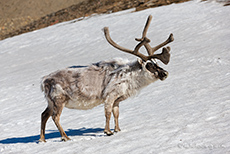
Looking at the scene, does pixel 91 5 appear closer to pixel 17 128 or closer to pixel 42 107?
pixel 42 107

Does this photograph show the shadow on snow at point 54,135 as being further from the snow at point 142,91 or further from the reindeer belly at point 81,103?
the reindeer belly at point 81,103

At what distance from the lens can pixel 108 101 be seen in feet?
25.5

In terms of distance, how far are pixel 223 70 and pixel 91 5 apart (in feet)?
82.1

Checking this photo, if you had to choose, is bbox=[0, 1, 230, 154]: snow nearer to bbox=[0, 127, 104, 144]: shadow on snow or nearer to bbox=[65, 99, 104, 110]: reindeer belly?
bbox=[0, 127, 104, 144]: shadow on snow

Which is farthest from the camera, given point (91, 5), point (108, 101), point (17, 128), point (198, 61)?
point (91, 5)

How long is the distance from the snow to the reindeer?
2.19 ft

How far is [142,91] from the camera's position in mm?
12305

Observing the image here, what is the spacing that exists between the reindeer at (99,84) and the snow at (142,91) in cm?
67

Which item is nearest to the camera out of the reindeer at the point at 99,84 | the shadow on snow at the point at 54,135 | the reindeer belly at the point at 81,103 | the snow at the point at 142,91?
the snow at the point at 142,91

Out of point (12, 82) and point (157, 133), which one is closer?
point (157, 133)

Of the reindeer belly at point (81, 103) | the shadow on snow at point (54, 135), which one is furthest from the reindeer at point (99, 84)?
the shadow on snow at point (54, 135)

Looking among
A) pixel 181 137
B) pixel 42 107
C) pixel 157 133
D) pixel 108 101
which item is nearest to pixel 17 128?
pixel 42 107

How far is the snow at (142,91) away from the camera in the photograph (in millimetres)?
6695

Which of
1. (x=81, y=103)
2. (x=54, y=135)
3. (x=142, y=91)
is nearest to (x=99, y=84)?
(x=81, y=103)
